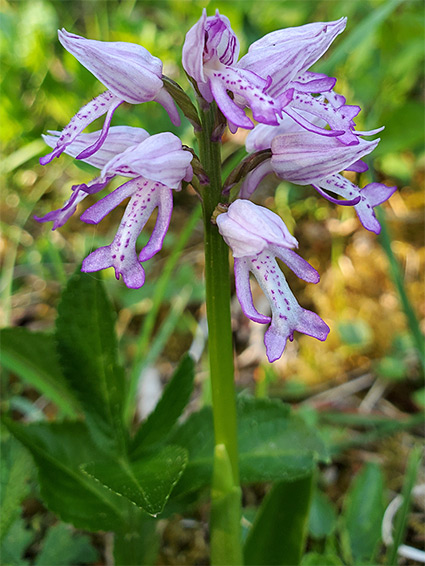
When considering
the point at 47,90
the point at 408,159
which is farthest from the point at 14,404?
the point at 408,159

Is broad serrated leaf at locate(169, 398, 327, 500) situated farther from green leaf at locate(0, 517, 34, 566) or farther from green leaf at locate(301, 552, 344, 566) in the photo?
green leaf at locate(0, 517, 34, 566)

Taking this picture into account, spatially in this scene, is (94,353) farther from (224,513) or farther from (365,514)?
(365,514)

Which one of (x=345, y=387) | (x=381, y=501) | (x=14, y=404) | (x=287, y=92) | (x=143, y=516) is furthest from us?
(x=345, y=387)

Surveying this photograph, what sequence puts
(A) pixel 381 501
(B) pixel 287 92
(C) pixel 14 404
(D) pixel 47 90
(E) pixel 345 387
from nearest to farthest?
(B) pixel 287 92, (A) pixel 381 501, (C) pixel 14 404, (E) pixel 345 387, (D) pixel 47 90

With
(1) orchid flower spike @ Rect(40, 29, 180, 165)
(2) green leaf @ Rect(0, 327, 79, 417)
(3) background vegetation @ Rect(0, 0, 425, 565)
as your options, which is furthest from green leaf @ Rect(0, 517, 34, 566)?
(1) orchid flower spike @ Rect(40, 29, 180, 165)

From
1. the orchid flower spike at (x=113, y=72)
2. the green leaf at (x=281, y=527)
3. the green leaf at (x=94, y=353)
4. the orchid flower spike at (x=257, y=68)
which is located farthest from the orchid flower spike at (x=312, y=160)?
the green leaf at (x=281, y=527)

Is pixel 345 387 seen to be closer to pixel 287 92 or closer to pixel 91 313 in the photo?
pixel 91 313
